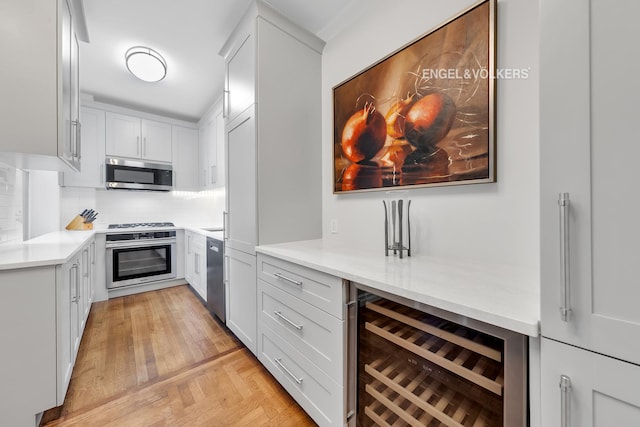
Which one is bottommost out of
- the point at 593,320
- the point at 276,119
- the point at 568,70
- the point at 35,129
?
the point at 593,320

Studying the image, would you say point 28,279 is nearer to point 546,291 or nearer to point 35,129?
point 35,129

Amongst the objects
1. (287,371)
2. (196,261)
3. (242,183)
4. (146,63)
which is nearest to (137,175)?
(196,261)

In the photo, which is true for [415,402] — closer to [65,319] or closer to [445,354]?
[445,354]

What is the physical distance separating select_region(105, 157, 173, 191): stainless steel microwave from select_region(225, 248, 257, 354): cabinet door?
2321 millimetres

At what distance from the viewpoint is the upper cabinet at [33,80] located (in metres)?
1.21

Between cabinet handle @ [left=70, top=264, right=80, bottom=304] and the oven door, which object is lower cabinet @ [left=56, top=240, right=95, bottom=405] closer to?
cabinet handle @ [left=70, top=264, right=80, bottom=304]

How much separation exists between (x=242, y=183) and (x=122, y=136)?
275 cm

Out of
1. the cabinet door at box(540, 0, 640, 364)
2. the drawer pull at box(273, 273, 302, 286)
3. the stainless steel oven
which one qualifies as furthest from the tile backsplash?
the cabinet door at box(540, 0, 640, 364)

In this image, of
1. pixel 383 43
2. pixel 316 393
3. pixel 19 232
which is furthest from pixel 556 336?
pixel 19 232

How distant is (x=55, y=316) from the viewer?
1.27 metres

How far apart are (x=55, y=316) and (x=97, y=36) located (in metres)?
2.26

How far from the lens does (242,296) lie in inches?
74.4

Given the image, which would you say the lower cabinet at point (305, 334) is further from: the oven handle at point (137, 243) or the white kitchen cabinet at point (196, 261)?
the oven handle at point (137, 243)

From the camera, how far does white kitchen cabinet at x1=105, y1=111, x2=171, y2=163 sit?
329 centimetres
